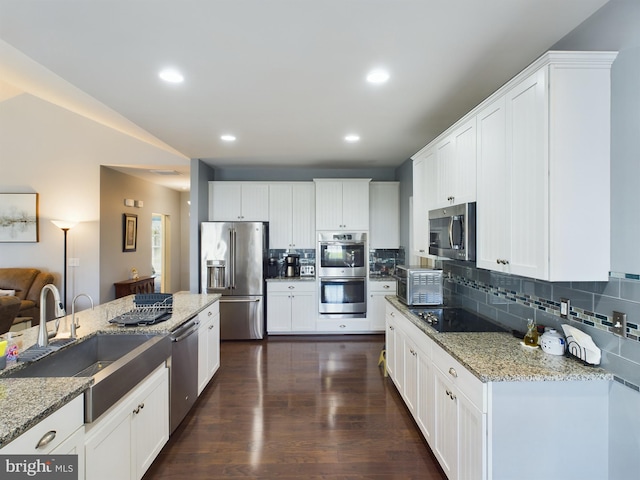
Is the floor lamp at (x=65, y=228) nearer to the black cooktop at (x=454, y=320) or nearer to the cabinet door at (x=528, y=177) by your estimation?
the black cooktop at (x=454, y=320)

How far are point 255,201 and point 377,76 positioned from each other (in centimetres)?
325

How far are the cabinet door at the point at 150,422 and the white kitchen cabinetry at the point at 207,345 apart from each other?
2.36 ft

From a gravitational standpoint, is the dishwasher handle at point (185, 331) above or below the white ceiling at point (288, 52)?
below

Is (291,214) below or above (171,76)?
below

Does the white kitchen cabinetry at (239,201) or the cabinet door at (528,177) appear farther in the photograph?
the white kitchen cabinetry at (239,201)

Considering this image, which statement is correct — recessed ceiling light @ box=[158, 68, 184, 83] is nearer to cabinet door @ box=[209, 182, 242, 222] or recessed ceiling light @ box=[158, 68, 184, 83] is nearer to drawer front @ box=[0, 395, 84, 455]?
drawer front @ box=[0, 395, 84, 455]

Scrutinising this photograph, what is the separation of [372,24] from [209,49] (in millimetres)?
1026

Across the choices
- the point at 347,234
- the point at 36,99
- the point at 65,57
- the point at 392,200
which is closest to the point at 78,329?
the point at 65,57

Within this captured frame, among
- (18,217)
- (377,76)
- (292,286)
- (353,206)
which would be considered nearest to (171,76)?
(377,76)

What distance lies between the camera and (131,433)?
180 cm

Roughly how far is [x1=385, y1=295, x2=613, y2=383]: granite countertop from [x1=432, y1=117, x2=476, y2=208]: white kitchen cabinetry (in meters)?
0.94

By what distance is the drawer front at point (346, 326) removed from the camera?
195 inches

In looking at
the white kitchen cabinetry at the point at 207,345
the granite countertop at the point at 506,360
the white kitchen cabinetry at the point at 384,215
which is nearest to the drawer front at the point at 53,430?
the white kitchen cabinetry at the point at 207,345

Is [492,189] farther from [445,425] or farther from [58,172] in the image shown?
[58,172]
